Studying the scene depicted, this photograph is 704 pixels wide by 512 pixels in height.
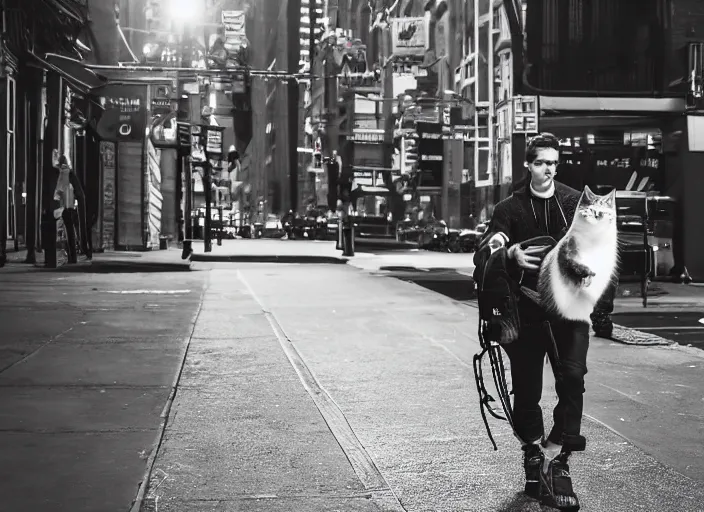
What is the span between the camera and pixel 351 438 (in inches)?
288

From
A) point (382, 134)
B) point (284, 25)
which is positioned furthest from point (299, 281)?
point (284, 25)

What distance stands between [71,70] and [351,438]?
2709 cm

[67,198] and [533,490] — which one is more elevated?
[67,198]

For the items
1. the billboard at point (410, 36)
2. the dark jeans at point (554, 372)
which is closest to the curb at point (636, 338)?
the dark jeans at point (554, 372)

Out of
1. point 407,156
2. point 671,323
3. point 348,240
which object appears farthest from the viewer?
point 407,156

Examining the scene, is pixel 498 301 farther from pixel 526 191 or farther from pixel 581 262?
pixel 526 191

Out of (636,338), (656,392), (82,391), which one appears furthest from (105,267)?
(656,392)

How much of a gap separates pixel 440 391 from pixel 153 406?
8.21 ft

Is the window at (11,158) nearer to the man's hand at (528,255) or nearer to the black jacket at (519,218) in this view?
the black jacket at (519,218)

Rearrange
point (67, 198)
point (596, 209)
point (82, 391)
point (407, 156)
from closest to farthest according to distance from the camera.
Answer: point (596, 209) → point (82, 391) → point (67, 198) → point (407, 156)

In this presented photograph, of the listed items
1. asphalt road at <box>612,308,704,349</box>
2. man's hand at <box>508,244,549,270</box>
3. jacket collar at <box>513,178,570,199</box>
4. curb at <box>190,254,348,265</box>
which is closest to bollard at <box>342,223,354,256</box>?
curb at <box>190,254,348,265</box>

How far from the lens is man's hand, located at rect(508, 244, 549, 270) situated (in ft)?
18.7

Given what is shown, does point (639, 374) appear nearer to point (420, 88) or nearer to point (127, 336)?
point (127, 336)

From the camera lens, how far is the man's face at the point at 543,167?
5.82 meters
